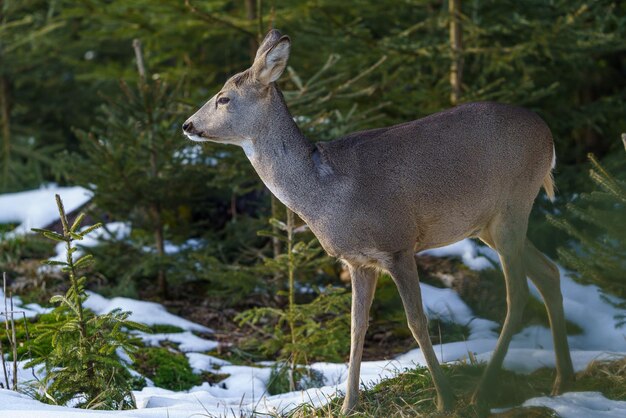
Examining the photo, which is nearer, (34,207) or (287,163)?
(287,163)

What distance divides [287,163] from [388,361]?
2055 mm

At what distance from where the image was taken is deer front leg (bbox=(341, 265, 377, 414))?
5.08 meters

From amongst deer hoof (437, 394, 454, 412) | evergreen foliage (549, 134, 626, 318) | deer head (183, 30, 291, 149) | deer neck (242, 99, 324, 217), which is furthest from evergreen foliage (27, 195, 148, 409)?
evergreen foliage (549, 134, 626, 318)

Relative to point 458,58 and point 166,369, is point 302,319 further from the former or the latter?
point 458,58

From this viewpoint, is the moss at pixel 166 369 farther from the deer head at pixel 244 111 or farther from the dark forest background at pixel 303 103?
the deer head at pixel 244 111

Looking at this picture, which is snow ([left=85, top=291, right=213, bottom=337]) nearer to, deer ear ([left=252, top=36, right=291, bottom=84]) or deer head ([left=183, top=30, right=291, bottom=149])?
deer head ([left=183, top=30, right=291, bottom=149])

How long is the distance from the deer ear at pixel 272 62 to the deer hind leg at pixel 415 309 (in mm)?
1125

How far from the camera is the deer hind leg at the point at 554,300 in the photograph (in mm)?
5281

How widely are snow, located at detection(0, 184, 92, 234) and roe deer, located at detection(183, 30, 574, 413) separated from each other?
5.16m

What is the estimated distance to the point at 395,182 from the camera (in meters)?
4.95

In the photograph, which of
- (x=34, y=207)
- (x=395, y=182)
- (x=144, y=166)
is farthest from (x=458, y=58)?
(x=34, y=207)

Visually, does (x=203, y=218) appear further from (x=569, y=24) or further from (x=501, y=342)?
(x=501, y=342)

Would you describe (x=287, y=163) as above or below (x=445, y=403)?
above

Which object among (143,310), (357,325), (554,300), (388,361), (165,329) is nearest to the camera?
(357,325)
